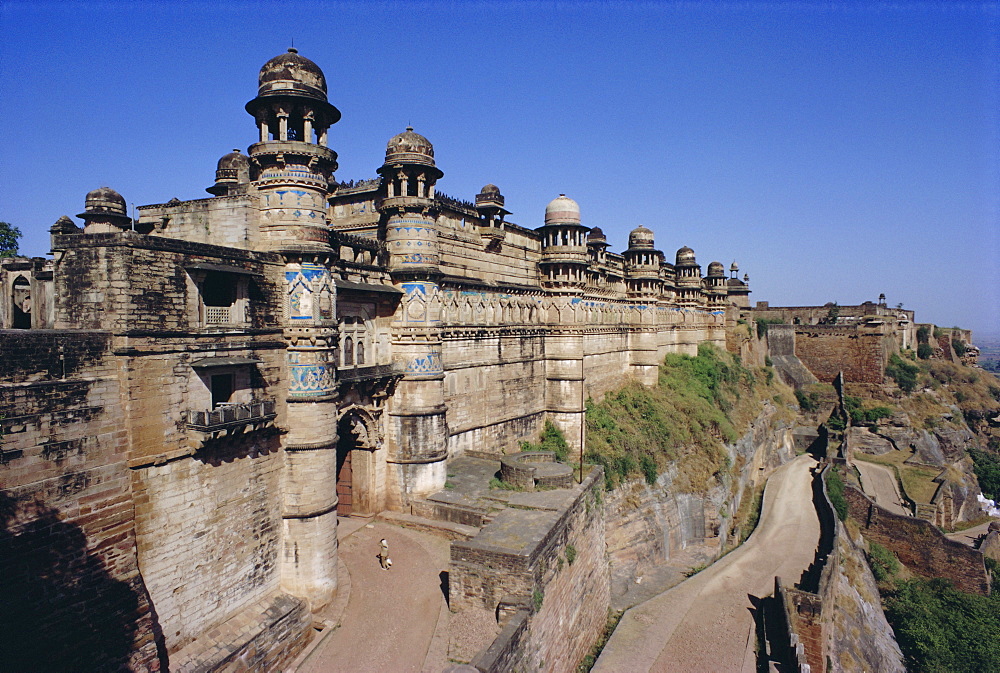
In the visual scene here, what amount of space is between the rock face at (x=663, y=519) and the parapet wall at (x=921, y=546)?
666cm

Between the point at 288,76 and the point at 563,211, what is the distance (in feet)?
51.6

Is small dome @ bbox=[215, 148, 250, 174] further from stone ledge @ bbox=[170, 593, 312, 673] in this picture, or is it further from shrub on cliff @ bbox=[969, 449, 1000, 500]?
shrub on cliff @ bbox=[969, 449, 1000, 500]

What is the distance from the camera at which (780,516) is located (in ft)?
113

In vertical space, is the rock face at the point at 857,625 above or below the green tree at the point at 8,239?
below

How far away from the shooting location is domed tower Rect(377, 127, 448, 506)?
19.6 meters

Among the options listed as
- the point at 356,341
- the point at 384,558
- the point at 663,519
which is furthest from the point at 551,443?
the point at 384,558

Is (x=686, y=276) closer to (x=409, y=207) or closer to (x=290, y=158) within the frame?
(x=409, y=207)

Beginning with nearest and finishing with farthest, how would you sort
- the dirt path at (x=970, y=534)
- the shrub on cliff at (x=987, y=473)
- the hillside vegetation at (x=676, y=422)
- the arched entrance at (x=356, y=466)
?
the arched entrance at (x=356, y=466) → the hillside vegetation at (x=676, y=422) → the dirt path at (x=970, y=534) → the shrub on cliff at (x=987, y=473)

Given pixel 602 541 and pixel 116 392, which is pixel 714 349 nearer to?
pixel 602 541

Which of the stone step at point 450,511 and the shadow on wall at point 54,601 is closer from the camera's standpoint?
the shadow on wall at point 54,601

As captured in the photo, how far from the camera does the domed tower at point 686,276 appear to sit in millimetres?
49000

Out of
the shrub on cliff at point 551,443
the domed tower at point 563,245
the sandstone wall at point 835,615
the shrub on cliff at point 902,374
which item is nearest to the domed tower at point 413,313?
the shrub on cliff at point 551,443

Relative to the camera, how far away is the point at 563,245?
92.7ft

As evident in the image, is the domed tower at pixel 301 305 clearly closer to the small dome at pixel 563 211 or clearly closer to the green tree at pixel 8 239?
the small dome at pixel 563 211
